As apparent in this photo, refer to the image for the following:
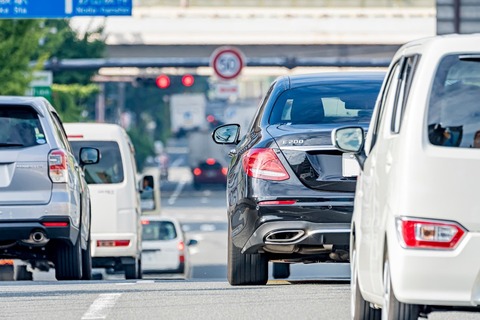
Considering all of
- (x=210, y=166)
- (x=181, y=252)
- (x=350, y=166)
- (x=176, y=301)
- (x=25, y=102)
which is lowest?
(x=210, y=166)

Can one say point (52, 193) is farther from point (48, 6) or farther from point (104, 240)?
point (48, 6)

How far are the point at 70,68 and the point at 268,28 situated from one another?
18.4m

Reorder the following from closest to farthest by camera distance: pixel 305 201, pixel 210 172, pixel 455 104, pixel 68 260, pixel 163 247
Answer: pixel 455 104
pixel 305 201
pixel 68 260
pixel 163 247
pixel 210 172

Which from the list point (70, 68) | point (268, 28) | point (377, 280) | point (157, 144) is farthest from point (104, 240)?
point (157, 144)

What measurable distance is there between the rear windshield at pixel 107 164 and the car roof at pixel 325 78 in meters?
8.50

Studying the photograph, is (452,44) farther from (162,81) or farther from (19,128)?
(162,81)

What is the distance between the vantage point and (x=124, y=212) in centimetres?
2264

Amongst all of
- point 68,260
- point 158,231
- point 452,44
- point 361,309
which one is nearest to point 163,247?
point 158,231

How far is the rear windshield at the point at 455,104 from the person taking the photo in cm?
841

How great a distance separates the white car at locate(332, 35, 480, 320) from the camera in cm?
820

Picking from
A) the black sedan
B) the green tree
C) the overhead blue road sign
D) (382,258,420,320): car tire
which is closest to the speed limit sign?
the green tree

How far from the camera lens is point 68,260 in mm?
15508

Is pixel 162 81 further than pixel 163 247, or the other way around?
pixel 162 81

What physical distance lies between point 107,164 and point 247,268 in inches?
363
